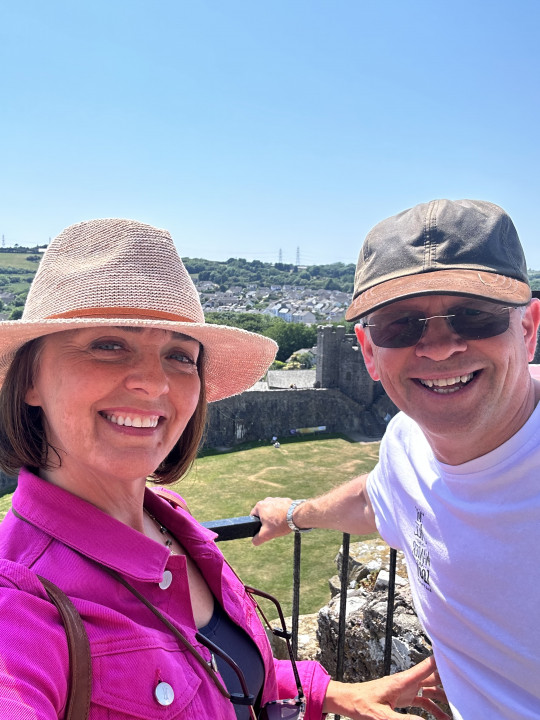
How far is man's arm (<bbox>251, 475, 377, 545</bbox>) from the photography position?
2744 mm

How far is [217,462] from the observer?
2264 centimetres

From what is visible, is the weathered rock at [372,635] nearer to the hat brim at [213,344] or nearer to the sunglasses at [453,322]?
the hat brim at [213,344]

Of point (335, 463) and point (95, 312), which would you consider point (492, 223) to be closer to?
point (95, 312)

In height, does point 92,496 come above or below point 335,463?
above

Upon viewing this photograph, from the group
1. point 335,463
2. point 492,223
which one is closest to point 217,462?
point 335,463

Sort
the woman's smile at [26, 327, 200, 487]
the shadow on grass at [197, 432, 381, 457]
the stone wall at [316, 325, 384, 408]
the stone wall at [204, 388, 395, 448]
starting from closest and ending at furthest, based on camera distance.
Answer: the woman's smile at [26, 327, 200, 487]
the shadow on grass at [197, 432, 381, 457]
the stone wall at [204, 388, 395, 448]
the stone wall at [316, 325, 384, 408]

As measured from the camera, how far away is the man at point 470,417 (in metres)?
1.75

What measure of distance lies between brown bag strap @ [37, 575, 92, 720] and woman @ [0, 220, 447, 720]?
17 mm

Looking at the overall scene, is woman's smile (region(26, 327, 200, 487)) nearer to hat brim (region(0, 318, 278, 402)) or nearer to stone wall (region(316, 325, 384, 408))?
hat brim (region(0, 318, 278, 402))

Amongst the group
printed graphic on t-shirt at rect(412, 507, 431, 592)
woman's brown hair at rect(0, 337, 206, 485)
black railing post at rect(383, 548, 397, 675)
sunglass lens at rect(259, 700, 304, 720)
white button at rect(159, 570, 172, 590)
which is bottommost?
black railing post at rect(383, 548, 397, 675)

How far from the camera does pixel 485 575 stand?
179 centimetres

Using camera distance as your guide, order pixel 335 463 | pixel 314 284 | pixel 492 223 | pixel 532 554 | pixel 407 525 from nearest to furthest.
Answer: pixel 532 554 → pixel 492 223 → pixel 407 525 → pixel 335 463 → pixel 314 284

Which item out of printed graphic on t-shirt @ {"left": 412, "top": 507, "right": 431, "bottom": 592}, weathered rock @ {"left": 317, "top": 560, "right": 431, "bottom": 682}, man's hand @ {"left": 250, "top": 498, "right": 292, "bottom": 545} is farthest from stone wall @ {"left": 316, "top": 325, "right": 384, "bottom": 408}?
printed graphic on t-shirt @ {"left": 412, "top": 507, "right": 431, "bottom": 592}

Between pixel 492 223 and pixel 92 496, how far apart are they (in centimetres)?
159
